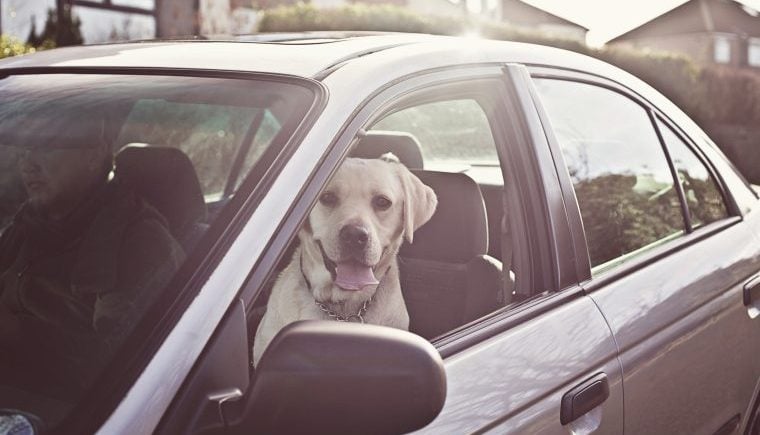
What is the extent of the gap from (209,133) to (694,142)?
192 cm

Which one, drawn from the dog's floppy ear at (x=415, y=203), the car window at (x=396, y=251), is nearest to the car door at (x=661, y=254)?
the car window at (x=396, y=251)

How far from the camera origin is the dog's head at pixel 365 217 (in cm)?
283

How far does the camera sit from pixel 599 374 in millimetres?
2271

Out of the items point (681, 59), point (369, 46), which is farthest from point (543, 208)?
point (681, 59)

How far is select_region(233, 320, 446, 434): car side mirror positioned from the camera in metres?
1.44

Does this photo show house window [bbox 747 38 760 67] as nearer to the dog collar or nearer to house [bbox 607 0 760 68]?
house [bbox 607 0 760 68]

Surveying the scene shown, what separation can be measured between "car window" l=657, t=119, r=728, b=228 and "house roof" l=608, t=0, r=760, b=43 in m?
46.0

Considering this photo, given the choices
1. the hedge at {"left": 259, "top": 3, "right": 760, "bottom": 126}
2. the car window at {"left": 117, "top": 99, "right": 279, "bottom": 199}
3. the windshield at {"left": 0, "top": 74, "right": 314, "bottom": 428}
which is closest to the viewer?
the windshield at {"left": 0, "top": 74, "right": 314, "bottom": 428}

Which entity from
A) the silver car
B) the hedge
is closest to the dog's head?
the silver car

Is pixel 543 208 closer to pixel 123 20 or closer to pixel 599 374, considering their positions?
pixel 599 374

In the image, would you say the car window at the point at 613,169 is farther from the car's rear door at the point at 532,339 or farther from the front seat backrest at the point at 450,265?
the front seat backrest at the point at 450,265

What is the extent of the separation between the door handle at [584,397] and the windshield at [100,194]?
91 cm

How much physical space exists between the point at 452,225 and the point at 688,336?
30.6 inches

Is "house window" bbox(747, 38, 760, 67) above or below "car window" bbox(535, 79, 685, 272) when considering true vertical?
below
